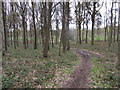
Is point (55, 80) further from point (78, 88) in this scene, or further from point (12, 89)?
point (12, 89)

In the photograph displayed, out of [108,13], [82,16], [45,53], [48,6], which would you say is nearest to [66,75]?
[45,53]

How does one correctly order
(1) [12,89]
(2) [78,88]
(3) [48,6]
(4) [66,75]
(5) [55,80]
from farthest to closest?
(3) [48,6], (4) [66,75], (5) [55,80], (2) [78,88], (1) [12,89]

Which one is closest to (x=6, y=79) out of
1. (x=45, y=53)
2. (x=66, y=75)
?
(x=66, y=75)

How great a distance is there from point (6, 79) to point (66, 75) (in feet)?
13.2

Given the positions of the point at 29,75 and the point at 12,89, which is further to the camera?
the point at 29,75

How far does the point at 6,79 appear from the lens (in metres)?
6.01

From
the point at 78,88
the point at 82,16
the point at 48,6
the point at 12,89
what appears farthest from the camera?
the point at 82,16

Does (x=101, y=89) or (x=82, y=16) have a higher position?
(x=82, y=16)

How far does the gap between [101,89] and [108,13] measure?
27.1 metres

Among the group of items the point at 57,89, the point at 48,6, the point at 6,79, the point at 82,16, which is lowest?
the point at 57,89

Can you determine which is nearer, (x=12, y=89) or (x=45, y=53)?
(x=12, y=89)

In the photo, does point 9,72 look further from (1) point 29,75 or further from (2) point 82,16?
(2) point 82,16

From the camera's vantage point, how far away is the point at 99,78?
7.04m

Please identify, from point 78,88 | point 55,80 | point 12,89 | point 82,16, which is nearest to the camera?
point 12,89
